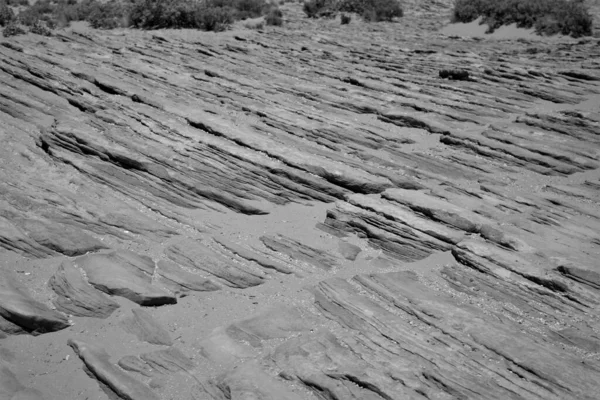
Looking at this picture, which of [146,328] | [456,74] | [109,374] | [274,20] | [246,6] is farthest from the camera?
[246,6]

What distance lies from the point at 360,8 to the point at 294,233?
2484 cm

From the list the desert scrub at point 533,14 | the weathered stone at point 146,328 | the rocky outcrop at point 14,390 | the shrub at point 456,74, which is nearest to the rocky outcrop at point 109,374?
the weathered stone at point 146,328

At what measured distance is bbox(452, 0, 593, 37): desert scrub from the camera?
1017 inches

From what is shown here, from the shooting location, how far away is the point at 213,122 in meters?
14.3

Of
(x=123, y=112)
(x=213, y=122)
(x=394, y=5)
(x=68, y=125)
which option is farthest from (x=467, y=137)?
(x=394, y=5)

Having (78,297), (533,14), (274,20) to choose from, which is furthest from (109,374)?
(533,14)

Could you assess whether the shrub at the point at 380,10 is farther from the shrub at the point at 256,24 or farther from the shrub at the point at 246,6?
the shrub at the point at 256,24

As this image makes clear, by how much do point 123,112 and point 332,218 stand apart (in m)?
6.60

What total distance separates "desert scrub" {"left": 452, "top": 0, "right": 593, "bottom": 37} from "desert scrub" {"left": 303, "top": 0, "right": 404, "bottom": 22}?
337cm

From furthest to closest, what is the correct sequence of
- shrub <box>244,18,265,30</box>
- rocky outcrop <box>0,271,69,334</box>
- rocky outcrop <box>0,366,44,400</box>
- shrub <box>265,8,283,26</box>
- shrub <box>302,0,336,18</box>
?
shrub <box>302,0,336,18</box>, shrub <box>265,8,283,26</box>, shrub <box>244,18,265,30</box>, rocky outcrop <box>0,271,69,334</box>, rocky outcrop <box>0,366,44,400</box>

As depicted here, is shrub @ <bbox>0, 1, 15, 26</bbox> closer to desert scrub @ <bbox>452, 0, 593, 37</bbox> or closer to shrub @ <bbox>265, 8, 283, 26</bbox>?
shrub @ <bbox>265, 8, 283, 26</bbox>

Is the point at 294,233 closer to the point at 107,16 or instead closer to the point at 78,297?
the point at 78,297

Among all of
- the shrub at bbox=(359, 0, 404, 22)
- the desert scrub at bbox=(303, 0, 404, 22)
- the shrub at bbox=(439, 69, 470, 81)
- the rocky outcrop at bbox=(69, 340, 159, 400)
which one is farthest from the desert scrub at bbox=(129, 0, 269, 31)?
the rocky outcrop at bbox=(69, 340, 159, 400)

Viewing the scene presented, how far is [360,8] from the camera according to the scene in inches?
1292
